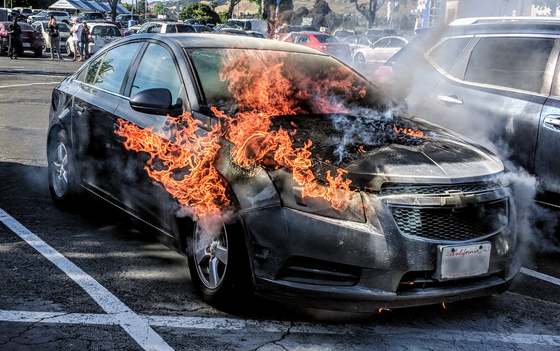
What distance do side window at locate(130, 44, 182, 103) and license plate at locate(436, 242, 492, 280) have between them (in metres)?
2.10

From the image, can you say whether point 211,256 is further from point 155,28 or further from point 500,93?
point 155,28

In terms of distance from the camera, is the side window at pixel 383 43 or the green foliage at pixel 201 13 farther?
the green foliage at pixel 201 13

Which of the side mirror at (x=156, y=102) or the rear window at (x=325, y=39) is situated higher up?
the side mirror at (x=156, y=102)

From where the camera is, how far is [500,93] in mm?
5602

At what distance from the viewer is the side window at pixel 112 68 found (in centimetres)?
507

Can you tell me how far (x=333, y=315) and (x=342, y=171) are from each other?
3.14ft

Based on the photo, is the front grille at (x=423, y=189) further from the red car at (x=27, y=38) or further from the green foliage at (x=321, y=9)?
the green foliage at (x=321, y=9)

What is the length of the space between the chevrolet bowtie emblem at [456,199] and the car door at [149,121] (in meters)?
1.71

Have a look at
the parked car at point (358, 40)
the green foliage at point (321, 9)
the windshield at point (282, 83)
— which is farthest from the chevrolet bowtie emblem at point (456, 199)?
the green foliage at point (321, 9)

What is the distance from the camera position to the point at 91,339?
3.36 meters

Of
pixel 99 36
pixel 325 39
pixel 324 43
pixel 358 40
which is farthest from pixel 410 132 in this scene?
pixel 358 40

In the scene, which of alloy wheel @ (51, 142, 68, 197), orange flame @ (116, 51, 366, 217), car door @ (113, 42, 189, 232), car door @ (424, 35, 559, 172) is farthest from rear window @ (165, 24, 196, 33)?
orange flame @ (116, 51, 366, 217)

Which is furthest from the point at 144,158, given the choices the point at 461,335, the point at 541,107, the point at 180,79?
the point at 541,107

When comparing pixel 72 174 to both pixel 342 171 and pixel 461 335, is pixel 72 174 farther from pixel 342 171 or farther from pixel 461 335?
pixel 461 335
